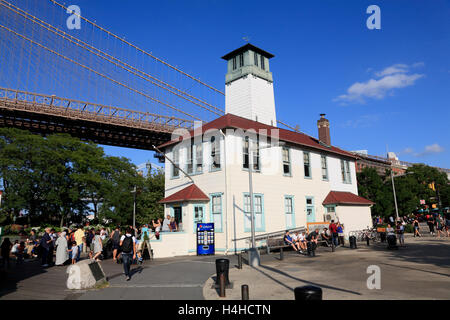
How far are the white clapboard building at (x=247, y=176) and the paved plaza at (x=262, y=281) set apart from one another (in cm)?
578

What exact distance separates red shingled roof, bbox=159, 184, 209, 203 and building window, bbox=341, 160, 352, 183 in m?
16.0

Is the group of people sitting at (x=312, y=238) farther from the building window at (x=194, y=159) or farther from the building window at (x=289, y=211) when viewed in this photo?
the building window at (x=194, y=159)

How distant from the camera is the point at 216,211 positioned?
20922mm

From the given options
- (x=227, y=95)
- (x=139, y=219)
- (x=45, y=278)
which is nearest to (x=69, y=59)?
(x=139, y=219)

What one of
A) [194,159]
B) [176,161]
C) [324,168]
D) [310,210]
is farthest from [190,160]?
[324,168]

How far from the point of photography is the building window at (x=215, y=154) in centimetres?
2155

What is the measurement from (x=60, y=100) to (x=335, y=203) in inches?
Result: 1733

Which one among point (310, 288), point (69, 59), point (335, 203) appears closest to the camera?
point (310, 288)

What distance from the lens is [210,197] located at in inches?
842

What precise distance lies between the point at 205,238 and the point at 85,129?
1732 inches

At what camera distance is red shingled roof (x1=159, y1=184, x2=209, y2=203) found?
20859 mm

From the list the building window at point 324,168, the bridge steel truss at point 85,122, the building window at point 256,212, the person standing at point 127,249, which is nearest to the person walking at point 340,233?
the building window at point 256,212

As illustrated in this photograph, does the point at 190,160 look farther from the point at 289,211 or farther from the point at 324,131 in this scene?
the point at 324,131
